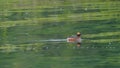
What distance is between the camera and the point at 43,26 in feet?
67.7

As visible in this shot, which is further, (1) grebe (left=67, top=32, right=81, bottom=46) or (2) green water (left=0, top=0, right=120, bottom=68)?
(1) grebe (left=67, top=32, right=81, bottom=46)

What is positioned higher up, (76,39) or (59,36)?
(76,39)

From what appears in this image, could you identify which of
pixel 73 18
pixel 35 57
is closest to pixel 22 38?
pixel 35 57

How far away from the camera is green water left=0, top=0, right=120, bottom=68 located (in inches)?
523

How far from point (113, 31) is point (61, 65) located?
5.55 metres

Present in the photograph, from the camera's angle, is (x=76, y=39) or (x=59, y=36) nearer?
(x=76, y=39)

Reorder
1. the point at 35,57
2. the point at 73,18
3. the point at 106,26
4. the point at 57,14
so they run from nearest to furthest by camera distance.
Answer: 1. the point at 35,57
2. the point at 106,26
3. the point at 73,18
4. the point at 57,14

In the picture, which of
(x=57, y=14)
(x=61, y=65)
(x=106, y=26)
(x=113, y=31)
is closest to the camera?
(x=61, y=65)

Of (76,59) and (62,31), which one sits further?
(62,31)

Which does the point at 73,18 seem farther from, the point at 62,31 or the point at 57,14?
the point at 62,31

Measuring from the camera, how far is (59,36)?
17.2m

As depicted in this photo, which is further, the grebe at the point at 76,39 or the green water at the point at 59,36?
the grebe at the point at 76,39

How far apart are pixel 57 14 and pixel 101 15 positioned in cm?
260

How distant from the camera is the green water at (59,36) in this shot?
43.6 ft
